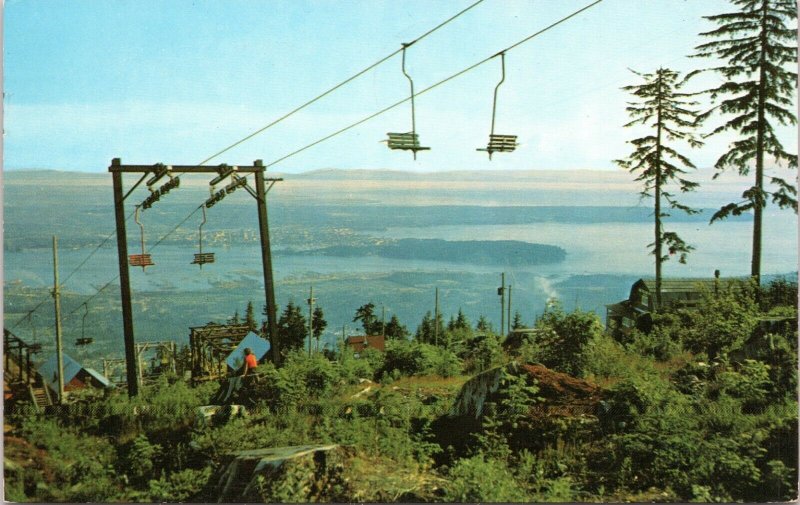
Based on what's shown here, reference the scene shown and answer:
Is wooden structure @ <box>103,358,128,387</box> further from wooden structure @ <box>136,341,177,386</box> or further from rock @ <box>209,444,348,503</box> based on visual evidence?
rock @ <box>209,444,348,503</box>

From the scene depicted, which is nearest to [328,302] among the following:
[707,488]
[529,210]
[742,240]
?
[529,210]

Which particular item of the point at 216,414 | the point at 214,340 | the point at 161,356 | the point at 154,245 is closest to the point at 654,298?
the point at 214,340

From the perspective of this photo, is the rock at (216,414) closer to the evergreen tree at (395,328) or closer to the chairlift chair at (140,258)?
the chairlift chair at (140,258)

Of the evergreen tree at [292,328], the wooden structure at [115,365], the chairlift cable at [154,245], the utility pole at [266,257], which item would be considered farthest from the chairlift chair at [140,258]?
the evergreen tree at [292,328]

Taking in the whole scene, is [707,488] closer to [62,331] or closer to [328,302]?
[62,331]

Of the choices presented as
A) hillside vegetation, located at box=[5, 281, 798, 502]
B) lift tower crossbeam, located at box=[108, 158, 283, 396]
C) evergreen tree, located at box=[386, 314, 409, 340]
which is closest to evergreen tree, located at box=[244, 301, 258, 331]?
lift tower crossbeam, located at box=[108, 158, 283, 396]

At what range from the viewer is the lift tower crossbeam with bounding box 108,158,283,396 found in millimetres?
10477

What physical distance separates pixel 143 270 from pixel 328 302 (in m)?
13.4

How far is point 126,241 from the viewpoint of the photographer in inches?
433

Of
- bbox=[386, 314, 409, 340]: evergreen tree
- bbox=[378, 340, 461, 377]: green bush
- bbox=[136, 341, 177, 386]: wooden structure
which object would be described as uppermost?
bbox=[378, 340, 461, 377]: green bush

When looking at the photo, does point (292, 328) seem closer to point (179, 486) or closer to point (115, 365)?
point (115, 365)

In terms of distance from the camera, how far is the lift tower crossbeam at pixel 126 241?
34.4ft

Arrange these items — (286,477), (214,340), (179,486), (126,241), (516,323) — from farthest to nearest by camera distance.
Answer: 1. (516,323)
2. (214,340)
3. (126,241)
4. (179,486)
5. (286,477)

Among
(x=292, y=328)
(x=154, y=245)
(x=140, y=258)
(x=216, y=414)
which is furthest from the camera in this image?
(x=292, y=328)
